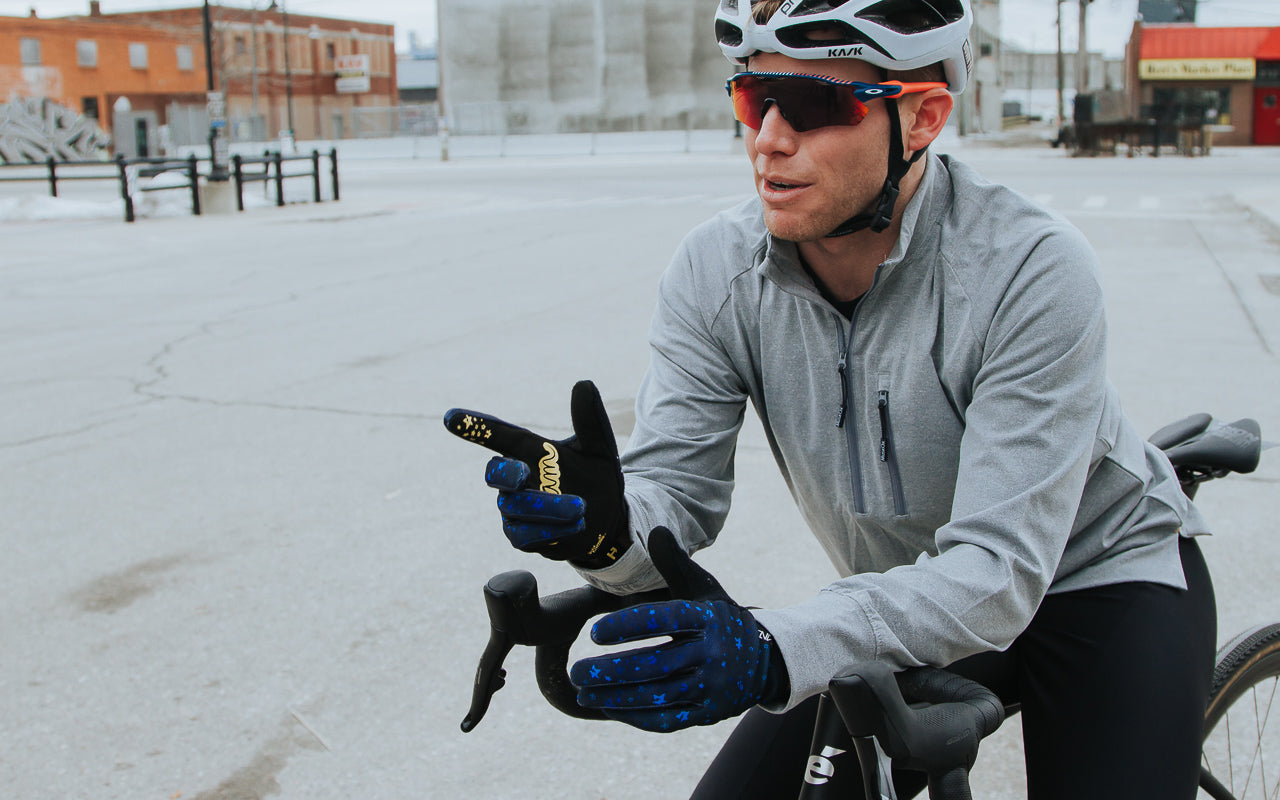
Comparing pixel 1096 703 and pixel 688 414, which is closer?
pixel 1096 703

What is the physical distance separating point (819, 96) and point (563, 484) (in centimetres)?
77

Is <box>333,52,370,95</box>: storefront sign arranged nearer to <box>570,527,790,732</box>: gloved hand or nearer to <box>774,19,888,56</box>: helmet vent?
<box>774,19,888,56</box>: helmet vent

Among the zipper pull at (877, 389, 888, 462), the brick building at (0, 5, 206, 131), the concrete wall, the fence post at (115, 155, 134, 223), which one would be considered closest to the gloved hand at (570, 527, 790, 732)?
the zipper pull at (877, 389, 888, 462)

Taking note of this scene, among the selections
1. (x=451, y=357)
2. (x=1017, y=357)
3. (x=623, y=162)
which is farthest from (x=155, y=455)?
(x=623, y=162)

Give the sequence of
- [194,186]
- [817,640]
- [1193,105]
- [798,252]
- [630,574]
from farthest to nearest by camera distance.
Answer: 1. [1193,105]
2. [194,186]
3. [798,252]
4. [630,574]
5. [817,640]

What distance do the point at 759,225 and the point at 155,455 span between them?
4.80 m

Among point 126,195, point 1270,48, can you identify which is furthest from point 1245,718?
point 1270,48

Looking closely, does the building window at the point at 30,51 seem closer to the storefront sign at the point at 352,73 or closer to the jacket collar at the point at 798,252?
the storefront sign at the point at 352,73

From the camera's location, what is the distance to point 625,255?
536 inches

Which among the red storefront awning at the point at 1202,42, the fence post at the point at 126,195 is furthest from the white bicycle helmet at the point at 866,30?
the red storefront awning at the point at 1202,42

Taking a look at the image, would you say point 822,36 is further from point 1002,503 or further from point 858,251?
point 1002,503

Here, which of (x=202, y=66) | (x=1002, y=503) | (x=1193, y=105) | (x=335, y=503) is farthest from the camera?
(x=202, y=66)

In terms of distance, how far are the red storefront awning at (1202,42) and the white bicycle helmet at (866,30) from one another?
2032 inches

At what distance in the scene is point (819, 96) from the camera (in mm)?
1956
